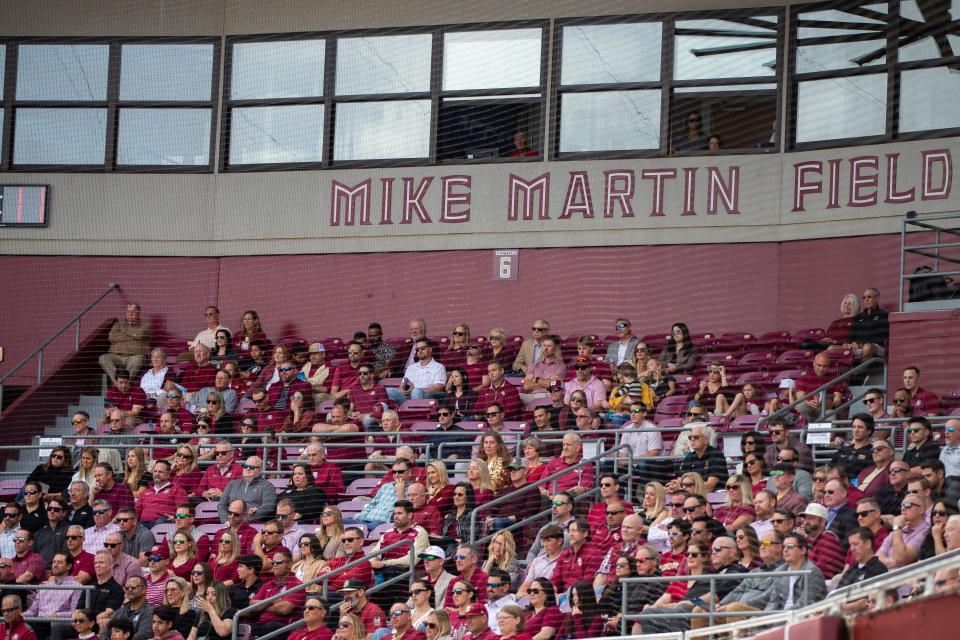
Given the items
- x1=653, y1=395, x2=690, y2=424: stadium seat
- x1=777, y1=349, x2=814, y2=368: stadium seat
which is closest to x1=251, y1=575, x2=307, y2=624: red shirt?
x1=653, y1=395, x2=690, y2=424: stadium seat

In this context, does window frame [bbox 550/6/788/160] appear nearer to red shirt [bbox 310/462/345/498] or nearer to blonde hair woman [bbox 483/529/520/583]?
red shirt [bbox 310/462/345/498]

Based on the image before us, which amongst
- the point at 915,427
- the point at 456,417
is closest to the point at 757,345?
the point at 456,417

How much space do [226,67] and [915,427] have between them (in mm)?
9546

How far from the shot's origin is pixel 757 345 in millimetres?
14016

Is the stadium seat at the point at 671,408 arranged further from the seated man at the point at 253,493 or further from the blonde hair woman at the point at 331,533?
the seated man at the point at 253,493

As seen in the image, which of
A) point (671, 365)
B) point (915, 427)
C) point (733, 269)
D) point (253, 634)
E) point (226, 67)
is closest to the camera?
point (915, 427)

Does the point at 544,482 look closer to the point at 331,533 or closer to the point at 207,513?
the point at 331,533

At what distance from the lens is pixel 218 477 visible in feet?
41.8

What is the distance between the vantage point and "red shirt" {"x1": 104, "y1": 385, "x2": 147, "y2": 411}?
49.5 ft

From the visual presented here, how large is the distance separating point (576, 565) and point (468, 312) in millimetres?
6108

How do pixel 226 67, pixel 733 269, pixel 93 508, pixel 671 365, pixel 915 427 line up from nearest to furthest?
pixel 915 427 < pixel 93 508 < pixel 671 365 < pixel 733 269 < pixel 226 67

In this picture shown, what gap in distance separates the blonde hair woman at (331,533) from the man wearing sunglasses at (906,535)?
420 cm

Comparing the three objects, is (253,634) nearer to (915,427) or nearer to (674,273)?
(915,427)

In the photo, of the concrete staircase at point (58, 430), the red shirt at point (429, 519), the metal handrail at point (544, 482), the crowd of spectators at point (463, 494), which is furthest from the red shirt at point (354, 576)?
the concrete staircase at point (58, 430)
